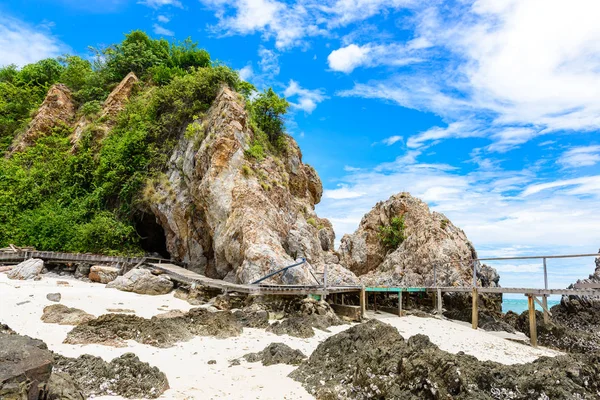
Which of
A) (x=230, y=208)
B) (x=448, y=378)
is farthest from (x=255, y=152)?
(x=448, y=378)

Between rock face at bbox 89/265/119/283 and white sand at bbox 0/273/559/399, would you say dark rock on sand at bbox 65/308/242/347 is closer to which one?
white sand at bbox 0/273/559/399

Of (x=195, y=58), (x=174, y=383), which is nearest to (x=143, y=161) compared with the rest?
(x=195, y=58)

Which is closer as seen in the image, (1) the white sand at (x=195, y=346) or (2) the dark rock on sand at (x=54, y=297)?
(1) the white sand at (x=195, y=346)

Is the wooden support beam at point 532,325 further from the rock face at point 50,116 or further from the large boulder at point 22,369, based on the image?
the rock face at point 50,116

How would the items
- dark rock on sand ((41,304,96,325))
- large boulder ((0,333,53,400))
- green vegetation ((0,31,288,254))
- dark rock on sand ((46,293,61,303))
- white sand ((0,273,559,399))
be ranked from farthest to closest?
green vegetation ((0,31,288,254)), dark rock on sand ((46,293,61,303)), dark rock on sand ((41,304,96,325)), white sand ((0,273,559,399)), large boulder ((0,333,53,400))

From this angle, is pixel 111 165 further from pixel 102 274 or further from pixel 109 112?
pixel 102 274

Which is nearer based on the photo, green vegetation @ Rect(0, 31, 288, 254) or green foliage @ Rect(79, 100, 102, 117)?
green vegetation @ Rect(0, 31, 288, 254)

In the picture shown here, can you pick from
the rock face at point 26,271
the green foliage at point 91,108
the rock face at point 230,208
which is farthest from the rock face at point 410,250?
the green foliage at point 91,108

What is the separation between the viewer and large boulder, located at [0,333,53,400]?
12.5 ft

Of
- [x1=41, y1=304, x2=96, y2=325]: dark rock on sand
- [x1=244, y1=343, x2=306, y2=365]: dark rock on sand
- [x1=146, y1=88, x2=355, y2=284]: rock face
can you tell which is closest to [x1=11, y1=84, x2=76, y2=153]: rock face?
[x1=146, y1=88, x2=355, y2=284]: rock face

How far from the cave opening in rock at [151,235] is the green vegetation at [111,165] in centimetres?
85

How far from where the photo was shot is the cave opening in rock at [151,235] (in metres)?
23.0

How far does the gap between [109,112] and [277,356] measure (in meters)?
24.6

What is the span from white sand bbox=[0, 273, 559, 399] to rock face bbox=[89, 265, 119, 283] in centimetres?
77
